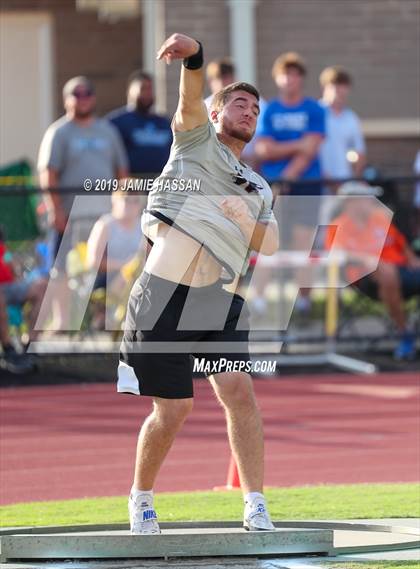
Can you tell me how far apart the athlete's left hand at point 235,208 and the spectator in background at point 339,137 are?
8.03 metres

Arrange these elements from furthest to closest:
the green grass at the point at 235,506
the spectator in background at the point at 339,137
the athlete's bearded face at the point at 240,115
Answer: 1. the spectator in background at the point at 339,137
2. the green grass at the point at 235,506
3. the athlete's bearded face at the point at 240,115

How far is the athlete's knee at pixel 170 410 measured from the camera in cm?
629

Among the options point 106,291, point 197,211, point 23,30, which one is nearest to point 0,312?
point 106,291

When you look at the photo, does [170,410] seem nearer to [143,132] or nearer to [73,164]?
[73,164]

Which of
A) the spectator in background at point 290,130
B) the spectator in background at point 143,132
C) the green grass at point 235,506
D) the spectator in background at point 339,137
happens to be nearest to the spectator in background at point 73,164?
the spectator in background at point 143,132

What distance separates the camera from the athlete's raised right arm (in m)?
5.87

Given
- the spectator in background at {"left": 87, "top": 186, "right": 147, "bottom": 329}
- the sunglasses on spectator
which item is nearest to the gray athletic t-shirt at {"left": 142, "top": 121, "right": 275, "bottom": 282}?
the spectator in background at {"left": 87, "top": 186, "right": 147, "bottom": 329}

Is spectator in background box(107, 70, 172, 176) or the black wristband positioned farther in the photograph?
spectator in background box(107, 70, 172, 176)

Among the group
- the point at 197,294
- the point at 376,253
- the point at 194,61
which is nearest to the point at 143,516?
the point at 197,294

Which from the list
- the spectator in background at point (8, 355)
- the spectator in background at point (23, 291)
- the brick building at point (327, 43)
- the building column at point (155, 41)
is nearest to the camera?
the spectator in background at point (8, 355)

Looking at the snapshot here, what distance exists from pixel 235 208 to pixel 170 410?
89 centimetres

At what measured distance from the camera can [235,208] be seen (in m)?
6.29

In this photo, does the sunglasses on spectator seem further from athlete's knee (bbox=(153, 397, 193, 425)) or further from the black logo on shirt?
athlete's knee (bbox=(153, 397, 193, 425))

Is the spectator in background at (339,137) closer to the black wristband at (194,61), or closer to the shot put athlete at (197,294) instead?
the shot put athlete at (197,294)
